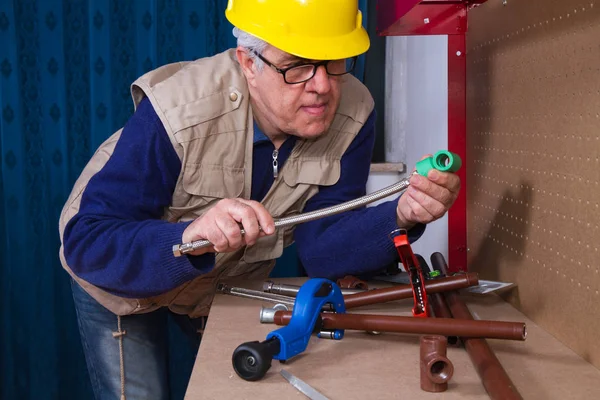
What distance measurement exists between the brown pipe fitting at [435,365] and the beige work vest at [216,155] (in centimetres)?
65

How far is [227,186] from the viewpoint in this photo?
4.71 feet

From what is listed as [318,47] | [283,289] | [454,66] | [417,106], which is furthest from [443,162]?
[417,106]

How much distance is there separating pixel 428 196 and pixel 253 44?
1.38ft

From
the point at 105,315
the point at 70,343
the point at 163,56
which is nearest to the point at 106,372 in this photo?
the point at 105,315

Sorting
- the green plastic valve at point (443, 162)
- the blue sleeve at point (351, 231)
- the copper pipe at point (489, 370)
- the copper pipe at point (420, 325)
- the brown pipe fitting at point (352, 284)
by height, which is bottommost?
the copper pipe at point (489, 370)

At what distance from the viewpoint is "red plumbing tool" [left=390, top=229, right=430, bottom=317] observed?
118 centimetres

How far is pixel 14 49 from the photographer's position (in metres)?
2.28

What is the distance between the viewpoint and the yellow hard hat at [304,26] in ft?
4.16

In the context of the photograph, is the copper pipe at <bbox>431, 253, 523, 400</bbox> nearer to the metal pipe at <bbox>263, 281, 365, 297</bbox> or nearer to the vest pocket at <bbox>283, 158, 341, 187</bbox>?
the metal pipe at <bbox>263, 281, 365, 297</bbox>

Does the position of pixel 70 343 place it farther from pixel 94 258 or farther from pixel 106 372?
pixel 94 258

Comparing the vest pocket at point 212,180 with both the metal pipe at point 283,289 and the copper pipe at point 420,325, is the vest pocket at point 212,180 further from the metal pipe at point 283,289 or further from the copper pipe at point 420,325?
the copper pipe at point 420,325

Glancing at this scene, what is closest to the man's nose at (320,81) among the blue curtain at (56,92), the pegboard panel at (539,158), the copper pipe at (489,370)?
the pegboard panel at (539,158)

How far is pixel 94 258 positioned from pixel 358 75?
4.34 ft

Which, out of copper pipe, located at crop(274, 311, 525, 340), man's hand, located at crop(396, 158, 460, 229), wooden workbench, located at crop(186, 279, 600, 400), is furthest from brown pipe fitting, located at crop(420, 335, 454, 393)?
man's hand, located at crop(396, 158, 460, 229)
